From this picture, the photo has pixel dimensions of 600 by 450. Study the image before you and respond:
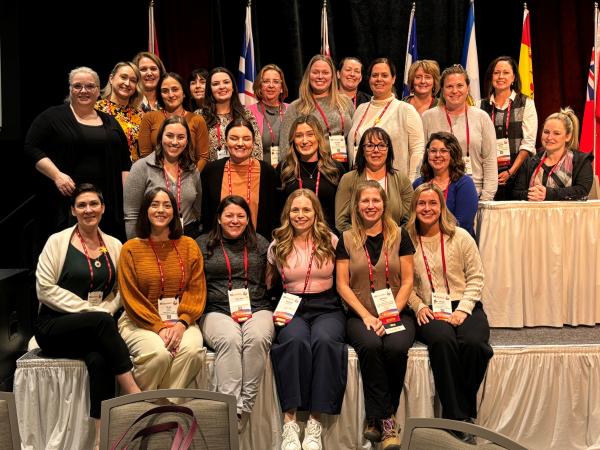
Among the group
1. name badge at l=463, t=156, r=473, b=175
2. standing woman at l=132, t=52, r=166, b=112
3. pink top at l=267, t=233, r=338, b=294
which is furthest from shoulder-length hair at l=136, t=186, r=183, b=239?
name badge at l=463, t=156, r=473, b=175

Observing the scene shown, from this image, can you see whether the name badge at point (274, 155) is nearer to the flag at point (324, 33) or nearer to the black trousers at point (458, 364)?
the black trousers at point (458, 364)

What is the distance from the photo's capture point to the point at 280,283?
420cm

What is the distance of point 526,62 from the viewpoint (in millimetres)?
6367

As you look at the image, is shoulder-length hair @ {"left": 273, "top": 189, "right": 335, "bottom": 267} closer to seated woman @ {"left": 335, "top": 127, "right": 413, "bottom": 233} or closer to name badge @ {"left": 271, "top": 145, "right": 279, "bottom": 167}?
seated woman @ {"left": 335, "top": 127, "right": 413, "bottom": 233}

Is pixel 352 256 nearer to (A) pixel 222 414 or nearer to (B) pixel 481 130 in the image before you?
(B) pixel 481 130

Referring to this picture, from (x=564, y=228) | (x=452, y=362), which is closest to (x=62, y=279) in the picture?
(x=452, y=362)

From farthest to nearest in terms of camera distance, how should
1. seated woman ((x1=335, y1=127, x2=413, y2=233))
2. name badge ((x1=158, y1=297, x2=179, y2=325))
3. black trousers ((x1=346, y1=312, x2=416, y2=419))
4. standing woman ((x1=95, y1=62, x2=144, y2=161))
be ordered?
1. standing woman ((x1=95, y1=62, x2=144, y2=161))
2. seated woman ((x1=335, y1=127, x2=413, y2=233))
3. name badge ((x1=158, y1=297, x2=179, y2=325))
4. black trousers ((x1=346, y1=312, x2=416, y2=419))

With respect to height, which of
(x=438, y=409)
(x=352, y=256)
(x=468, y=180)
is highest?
(x=468, y=180)

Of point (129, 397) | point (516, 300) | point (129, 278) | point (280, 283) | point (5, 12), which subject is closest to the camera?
point (129, 397)

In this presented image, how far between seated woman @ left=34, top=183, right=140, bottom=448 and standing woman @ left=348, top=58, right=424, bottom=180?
5.58 ft

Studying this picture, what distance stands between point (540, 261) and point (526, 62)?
2353mm

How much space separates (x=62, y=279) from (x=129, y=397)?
1691mm

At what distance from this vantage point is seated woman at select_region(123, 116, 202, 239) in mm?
4254

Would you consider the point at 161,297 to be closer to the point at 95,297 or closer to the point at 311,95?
the point at 95,297
